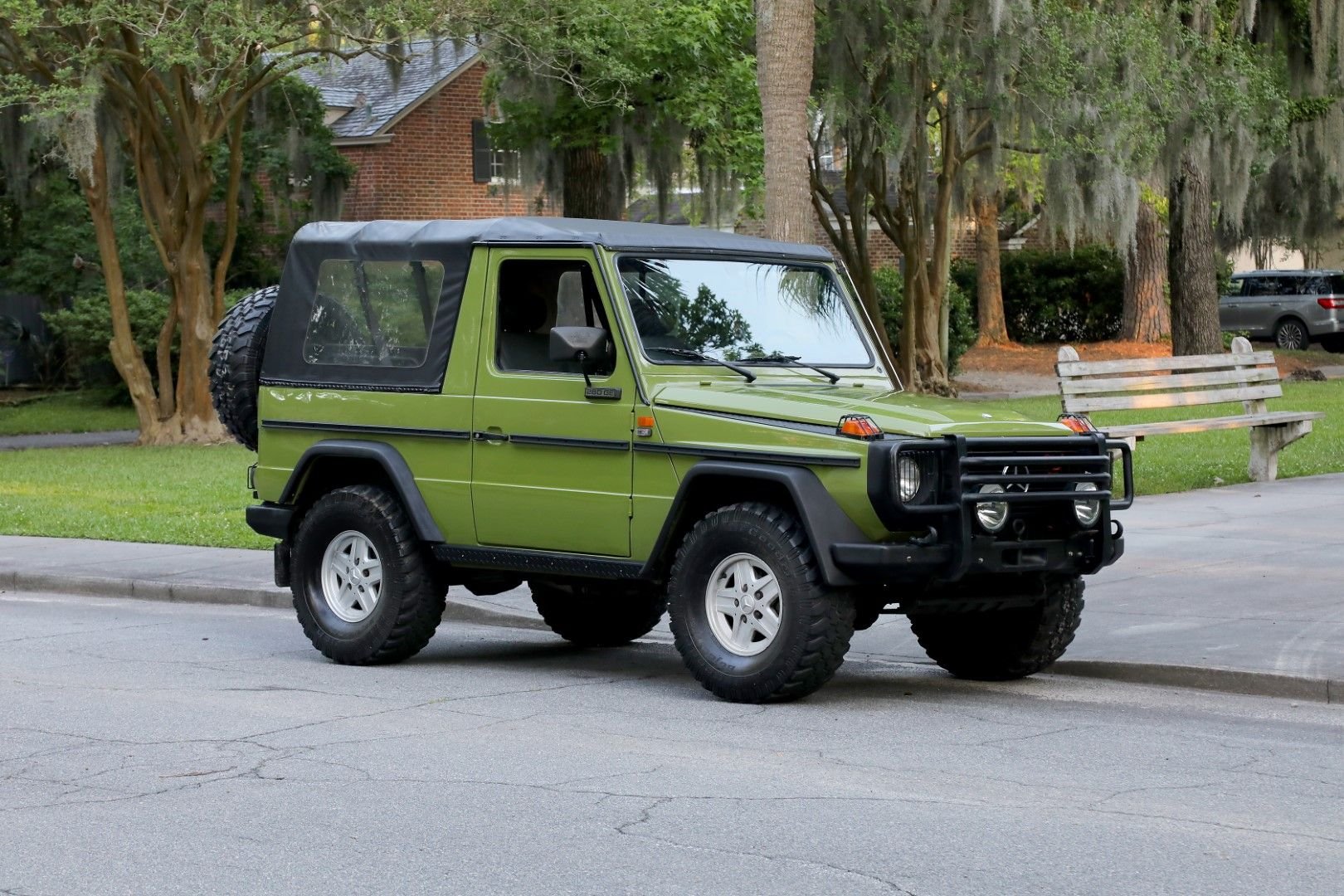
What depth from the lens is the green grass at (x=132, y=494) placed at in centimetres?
1558

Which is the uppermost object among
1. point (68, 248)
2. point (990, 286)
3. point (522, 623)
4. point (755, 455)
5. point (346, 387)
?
point (68, 248)

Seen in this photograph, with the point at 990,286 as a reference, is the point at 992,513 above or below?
below

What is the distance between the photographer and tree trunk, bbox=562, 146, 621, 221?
1055 inches

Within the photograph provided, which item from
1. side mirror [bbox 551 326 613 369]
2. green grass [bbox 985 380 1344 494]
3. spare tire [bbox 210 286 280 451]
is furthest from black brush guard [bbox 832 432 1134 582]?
green grass [bbox 985 380 1344 494]

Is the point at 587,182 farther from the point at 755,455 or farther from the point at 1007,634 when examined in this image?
the point at 755,455

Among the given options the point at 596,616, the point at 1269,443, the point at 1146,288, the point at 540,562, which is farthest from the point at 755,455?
the point at 1146,288

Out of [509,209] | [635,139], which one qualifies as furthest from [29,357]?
[635,139]

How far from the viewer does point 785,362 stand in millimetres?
9047

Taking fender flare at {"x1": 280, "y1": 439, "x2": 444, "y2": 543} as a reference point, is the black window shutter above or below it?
above

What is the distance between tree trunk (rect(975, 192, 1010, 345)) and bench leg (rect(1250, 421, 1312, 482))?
2241 cm

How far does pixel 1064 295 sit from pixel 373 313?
3318 centimetres

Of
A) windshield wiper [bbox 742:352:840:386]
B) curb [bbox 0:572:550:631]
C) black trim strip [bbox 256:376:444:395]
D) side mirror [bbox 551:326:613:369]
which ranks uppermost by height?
side mirror [bbox 551:326:613:369]

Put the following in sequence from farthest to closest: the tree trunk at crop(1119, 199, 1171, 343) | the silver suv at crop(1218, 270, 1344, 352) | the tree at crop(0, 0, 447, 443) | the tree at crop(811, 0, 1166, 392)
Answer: the silver suv at crop(1218, 270, 1344, 352), the tree trunk at crop(1119, 199, 1171, 343), the tree at crop(811, 0, 1166, 392), the tree at crop(0, 0, 447, 443)

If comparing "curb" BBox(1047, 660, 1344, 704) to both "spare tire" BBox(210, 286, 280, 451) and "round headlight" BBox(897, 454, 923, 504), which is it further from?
"spare tire" BBox(210, 286, 280, 451)
